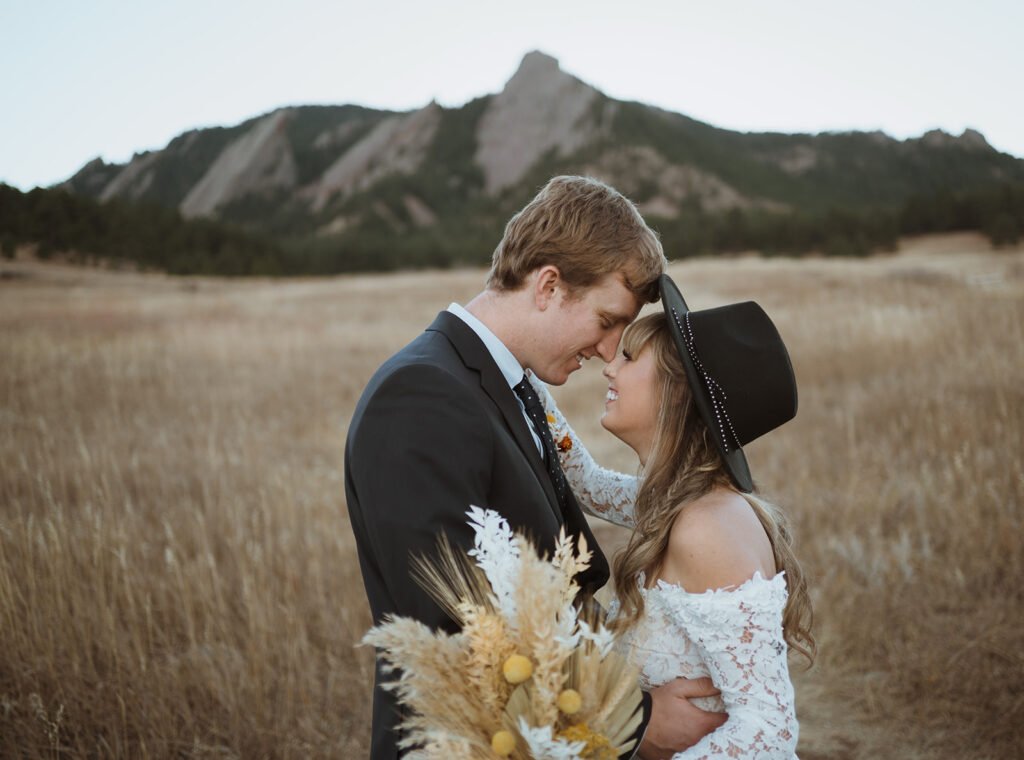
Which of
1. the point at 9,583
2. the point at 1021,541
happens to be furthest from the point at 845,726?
the point at 9,583

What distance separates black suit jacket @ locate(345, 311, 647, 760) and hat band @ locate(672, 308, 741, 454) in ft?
1.85

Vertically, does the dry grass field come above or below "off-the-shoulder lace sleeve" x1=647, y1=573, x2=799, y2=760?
below

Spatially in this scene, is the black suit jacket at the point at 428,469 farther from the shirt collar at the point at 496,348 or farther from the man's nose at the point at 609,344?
the man's nose at the point at 609,344

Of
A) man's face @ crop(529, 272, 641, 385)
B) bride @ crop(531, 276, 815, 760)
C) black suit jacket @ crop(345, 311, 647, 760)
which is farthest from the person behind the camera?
man's face @ crop(529, 272, 641, 385)

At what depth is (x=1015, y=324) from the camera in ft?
29.7

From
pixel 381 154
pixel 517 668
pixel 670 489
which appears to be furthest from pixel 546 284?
pixel 381 154

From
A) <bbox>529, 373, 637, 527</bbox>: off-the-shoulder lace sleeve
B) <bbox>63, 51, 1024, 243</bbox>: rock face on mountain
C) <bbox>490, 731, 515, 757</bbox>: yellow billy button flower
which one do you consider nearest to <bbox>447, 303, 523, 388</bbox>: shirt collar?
<bbox>529, 373, 637, 527</bbox>: off-the-shoulder lace sleeve

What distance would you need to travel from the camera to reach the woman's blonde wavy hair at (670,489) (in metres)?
1.93

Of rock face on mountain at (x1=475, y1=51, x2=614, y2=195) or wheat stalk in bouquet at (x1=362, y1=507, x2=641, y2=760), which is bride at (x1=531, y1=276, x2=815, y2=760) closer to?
wheat stalk in bouquet at (x1=362, y1=507, x2=641, y2=760)

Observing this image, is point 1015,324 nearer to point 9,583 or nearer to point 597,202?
point 597,202

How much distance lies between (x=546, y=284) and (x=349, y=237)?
2747 inches

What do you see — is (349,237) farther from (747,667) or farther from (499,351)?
(747,667)

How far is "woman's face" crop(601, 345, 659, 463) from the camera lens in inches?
85.1

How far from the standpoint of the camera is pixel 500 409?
75.8 inches
